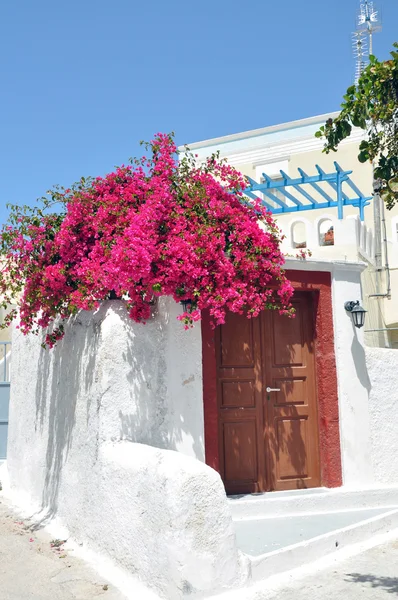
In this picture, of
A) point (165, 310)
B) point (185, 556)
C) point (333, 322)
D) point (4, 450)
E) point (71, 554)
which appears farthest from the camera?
point (4, 450)

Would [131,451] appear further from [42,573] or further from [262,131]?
[262,131]

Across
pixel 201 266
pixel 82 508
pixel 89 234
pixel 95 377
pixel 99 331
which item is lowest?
pixel 82 508

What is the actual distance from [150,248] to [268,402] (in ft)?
8.41

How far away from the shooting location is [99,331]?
244 inches

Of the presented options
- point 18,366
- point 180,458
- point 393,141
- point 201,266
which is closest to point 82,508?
point 180,458

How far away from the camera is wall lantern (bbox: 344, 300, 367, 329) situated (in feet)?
24.7

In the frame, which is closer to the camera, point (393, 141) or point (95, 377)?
point (393, 141)

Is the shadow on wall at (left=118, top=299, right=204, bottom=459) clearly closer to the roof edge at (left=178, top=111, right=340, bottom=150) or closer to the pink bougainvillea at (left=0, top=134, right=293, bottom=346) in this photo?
the pink bougainvillea at (left=0, top=134, right=293, bottom=346)

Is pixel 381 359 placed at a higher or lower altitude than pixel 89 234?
lower

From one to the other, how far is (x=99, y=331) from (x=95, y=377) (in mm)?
452

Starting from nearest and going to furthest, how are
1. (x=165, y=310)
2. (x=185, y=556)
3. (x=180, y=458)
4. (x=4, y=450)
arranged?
(x=185, y=556)
(x=180, y=458)
(x=165, y=310)
(x=4, y=450)

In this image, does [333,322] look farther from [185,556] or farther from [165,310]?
[185,556]

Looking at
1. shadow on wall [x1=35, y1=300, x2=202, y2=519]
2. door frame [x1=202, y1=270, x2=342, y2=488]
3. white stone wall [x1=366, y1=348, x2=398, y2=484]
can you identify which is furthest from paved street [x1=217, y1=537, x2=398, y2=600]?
white stone wall [x1=366, y1=348, x2=398, y2=484]

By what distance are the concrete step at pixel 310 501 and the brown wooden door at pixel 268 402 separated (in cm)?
25
